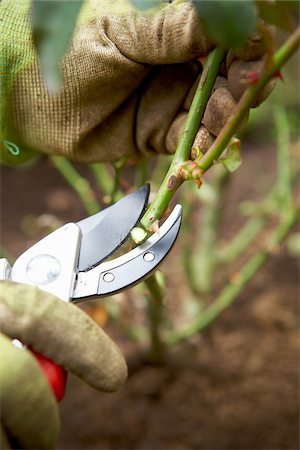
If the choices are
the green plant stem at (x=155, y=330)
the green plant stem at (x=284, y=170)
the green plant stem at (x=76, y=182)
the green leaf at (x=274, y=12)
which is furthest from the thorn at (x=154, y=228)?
the green plant stem at (x=284, y=170)

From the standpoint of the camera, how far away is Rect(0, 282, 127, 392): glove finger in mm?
545

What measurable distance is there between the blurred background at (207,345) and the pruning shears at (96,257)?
1.59 feet

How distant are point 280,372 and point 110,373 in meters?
0.99

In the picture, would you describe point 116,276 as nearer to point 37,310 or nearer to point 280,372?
point 37,310

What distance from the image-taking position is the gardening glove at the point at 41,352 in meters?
0.52

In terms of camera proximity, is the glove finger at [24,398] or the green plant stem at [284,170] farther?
the green plant stem at [284,170]

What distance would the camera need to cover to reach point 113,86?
28.0 inches

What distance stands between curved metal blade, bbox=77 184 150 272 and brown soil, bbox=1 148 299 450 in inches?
32.2

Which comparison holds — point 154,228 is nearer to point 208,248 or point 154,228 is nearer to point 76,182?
point 76,182

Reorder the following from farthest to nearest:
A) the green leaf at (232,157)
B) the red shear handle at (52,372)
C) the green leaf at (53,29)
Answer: the green leaf at (232,157)
the red shear handle at (52,372)
the green leaf at (53,29)

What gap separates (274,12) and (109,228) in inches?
11.2

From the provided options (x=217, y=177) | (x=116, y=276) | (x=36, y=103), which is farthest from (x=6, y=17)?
(x=217, y=177)

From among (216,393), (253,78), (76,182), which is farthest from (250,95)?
(216,393)

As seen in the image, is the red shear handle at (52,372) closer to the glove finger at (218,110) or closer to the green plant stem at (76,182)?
the glove finger at (218,110)
